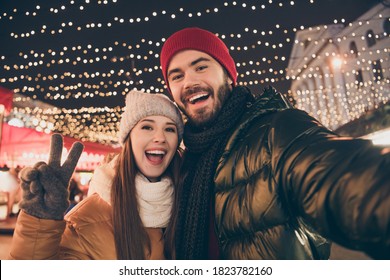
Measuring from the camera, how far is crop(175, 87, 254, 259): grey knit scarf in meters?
1.18

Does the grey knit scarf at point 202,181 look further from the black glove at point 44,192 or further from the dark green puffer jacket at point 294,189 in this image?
the black glove at point 44,192

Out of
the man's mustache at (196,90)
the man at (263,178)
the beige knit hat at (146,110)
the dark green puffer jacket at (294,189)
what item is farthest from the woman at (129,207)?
the dark green puffer jacket at (294,189)

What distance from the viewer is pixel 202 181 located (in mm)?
1202

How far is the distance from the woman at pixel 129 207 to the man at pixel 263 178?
0.48ft

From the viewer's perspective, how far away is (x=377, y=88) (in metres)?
11.8

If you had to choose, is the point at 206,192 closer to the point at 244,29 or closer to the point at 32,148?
the point at 244,29

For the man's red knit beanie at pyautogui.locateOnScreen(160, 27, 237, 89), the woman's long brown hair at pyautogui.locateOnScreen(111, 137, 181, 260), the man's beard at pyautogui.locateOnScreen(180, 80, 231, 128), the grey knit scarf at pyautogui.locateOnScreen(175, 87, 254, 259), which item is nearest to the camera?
the grey knit scarf at pyautogui.locateOnScreen(175, 87, 254, 259)

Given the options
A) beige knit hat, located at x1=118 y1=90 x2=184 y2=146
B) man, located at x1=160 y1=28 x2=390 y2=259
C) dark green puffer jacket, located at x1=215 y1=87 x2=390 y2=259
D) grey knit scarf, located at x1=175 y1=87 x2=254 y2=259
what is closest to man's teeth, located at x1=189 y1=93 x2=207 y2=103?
man, located at x1=160 y1=28 x2=390 y2=259

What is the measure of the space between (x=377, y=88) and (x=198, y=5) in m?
11.0

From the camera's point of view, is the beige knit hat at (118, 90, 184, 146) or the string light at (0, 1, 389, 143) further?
the string light at (0, 1, 389, 143)

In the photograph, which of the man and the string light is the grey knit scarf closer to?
the man

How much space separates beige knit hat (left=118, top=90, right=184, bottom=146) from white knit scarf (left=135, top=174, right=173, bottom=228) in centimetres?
40

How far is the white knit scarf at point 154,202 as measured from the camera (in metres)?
1.41

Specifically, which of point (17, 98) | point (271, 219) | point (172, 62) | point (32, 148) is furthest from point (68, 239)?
point (17, 98)
